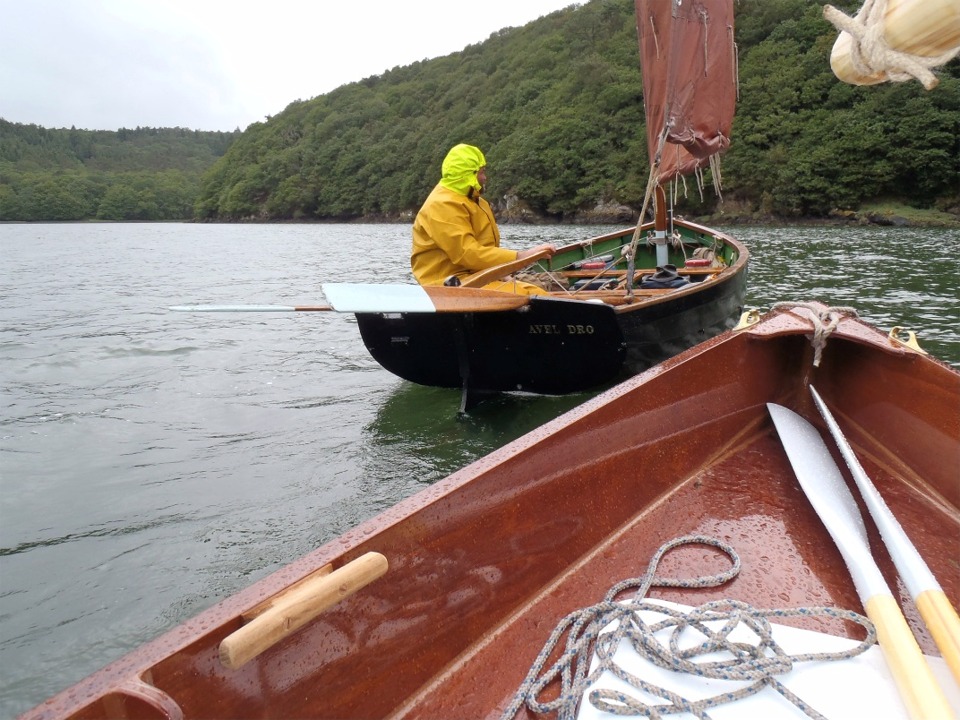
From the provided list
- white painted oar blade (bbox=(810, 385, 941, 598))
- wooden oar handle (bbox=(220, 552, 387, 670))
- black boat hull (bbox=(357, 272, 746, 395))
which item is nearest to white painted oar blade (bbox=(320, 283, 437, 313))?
black boat hull (bbox=(357, 272, 746, 395))

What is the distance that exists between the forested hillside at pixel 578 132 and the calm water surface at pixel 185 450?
15.5m

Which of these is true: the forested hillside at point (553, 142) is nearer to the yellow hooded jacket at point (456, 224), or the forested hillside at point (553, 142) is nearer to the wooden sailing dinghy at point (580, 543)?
the wooden sailing dinghy at point (580, 543)

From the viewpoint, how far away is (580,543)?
8.21ft

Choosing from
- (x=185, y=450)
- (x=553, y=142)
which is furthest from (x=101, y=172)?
(x=185, y=450)

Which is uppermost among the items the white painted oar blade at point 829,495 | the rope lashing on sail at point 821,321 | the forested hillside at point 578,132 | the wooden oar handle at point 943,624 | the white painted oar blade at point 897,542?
the forested hillside at point 578,132

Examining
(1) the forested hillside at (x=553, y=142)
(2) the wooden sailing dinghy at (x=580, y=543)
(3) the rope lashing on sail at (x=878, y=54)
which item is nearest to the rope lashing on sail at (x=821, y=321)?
(2) the wooden sailing dinghy at (x=580, y=543)

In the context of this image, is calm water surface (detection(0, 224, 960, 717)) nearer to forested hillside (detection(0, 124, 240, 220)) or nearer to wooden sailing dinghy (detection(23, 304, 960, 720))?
wooden sailing dinghy (detection(23, 304, 960, 720))

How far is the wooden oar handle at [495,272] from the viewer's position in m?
5.74

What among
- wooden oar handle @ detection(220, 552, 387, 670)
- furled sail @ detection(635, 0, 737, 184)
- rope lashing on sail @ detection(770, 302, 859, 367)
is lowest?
wooden oar handle @ detection(220, 552, 387, 670)

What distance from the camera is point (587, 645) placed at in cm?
196

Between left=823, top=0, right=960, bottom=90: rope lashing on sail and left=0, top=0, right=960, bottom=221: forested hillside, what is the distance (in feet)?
2.91

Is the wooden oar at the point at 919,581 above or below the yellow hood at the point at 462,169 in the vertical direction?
below

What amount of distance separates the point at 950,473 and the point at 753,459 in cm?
81

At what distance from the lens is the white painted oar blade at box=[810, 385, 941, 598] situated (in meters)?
1.90
